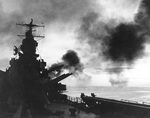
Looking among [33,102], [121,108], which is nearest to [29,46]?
[33,102]

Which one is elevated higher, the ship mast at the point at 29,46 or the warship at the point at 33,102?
the ship mast at the point at 29,46

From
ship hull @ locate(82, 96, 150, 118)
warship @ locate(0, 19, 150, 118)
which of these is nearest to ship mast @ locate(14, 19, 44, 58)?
warship @ locate(0, 19, 150, 118)

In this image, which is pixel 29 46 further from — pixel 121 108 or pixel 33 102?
pixel 121 108

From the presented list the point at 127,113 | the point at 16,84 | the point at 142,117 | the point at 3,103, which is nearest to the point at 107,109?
the point at 127,113

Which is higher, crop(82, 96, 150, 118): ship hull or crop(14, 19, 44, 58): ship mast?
crop(14, 19, 44, 58): ship mast

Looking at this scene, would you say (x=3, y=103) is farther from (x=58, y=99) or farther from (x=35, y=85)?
(x=58, y=99)

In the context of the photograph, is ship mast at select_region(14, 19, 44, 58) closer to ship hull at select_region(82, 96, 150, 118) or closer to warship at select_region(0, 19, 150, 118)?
warship at select_region(0, 19, 150, 118)

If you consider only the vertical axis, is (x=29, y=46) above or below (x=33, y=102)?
above

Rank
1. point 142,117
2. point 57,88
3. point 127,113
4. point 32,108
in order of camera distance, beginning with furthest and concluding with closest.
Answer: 1. point 57,88
2. point 32,108
3. point 127,113
4. point 142,117

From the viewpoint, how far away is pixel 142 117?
14.8 m

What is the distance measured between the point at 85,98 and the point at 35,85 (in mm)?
5682

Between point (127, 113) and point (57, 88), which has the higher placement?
point (57, 88)

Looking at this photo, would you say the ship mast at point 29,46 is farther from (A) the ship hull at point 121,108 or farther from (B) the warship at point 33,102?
(A) the ship hull at point 121,108

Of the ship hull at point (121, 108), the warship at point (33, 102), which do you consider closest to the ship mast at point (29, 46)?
the warship at point (33, 102)
